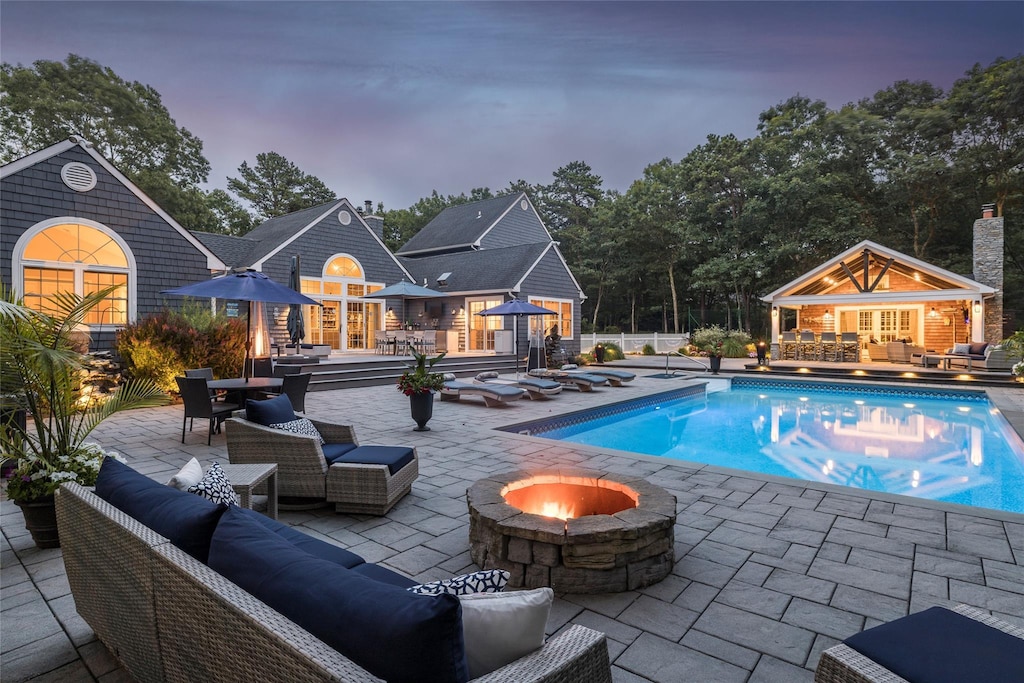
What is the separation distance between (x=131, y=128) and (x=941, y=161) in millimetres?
35708

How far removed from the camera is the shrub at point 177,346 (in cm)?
912

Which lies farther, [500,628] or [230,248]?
[230,248]

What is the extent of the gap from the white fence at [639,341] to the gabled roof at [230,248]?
12214 mm

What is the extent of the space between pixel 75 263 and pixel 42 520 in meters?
8.74

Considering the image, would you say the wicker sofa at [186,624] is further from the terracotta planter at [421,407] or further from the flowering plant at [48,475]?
the terracotta planter at [421,407]

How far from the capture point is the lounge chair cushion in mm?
4008

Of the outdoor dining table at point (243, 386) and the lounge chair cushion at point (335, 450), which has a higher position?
the outdoor dining table at point (243, 386)

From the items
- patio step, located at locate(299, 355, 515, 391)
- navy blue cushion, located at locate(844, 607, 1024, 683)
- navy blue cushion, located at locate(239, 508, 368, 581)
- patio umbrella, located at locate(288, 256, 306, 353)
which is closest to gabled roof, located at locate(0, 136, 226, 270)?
patio umbrella, located at locate(288, 256, 306, 353)

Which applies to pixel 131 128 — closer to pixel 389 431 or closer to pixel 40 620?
pixel 389 431

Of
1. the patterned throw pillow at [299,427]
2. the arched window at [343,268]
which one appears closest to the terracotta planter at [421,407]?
the patterned throw pillow at [299,427]

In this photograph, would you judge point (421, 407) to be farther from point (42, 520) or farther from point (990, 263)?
point (990, 263)

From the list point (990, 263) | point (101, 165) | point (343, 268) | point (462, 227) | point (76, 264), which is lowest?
point (76, 264)

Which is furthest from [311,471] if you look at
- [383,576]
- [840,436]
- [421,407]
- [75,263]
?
[75,263]

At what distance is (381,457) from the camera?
395 centimetres
